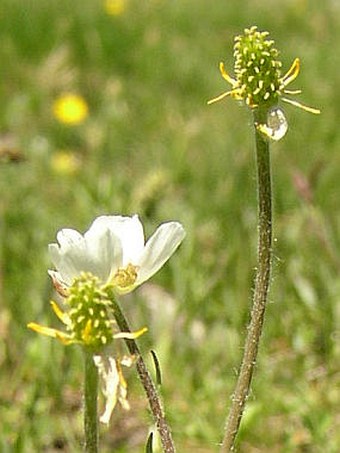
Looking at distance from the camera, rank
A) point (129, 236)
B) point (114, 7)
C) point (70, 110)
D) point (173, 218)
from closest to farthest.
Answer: point (129, 236) < point (173, 218) < point (70, 110) < point (114, 7)

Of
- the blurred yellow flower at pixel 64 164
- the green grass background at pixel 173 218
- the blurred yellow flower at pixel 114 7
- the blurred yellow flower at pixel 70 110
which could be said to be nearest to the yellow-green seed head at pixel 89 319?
the green grass background at pixel 173 218

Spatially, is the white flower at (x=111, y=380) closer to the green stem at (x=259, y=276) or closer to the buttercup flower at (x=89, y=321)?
the buttercup flower at (x=89, y=321)

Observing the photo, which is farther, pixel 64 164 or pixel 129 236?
pixel 64 164

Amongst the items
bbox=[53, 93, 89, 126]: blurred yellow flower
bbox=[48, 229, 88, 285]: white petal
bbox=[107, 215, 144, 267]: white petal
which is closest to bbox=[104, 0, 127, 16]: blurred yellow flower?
bbox=[53, 93, 89, 126]: blurred yellow flower

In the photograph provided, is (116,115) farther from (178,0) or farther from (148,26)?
(178,0)

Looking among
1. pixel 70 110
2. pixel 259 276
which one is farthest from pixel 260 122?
pixel 70 110

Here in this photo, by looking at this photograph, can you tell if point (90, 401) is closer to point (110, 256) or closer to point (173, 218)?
point (110, 256)
